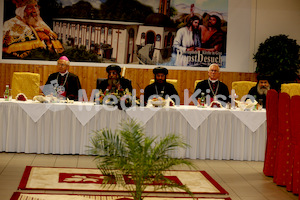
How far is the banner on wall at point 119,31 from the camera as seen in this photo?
10.2 meters

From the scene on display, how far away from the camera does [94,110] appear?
6.84 m

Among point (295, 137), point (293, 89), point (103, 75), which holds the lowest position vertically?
point (295, 137)

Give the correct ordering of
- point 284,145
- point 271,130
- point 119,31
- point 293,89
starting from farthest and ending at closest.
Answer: point 119,31 → point 293,89 → point 271,130 → point 284,145

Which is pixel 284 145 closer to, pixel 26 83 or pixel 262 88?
pixel 262 88

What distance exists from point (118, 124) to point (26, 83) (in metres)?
2.43

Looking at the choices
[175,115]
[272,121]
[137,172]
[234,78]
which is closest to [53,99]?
[175,115]

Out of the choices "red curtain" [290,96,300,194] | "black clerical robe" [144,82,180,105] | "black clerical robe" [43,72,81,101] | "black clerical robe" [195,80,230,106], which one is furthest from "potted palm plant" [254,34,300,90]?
"red curtain" [290,96,300,194]

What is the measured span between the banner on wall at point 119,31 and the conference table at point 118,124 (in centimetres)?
350

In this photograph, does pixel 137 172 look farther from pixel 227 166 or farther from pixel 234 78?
pixel 234 78

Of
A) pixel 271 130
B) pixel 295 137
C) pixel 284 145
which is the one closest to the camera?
pixel 295 137

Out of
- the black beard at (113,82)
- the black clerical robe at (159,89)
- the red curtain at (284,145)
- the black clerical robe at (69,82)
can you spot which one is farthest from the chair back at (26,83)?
the red curtain at (284,145)

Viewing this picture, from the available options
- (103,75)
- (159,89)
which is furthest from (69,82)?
(103,75)

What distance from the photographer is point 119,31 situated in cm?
1031

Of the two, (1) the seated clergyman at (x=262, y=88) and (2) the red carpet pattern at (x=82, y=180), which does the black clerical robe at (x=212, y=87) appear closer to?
(1) the seated clergyman at (x=262, y=88)
